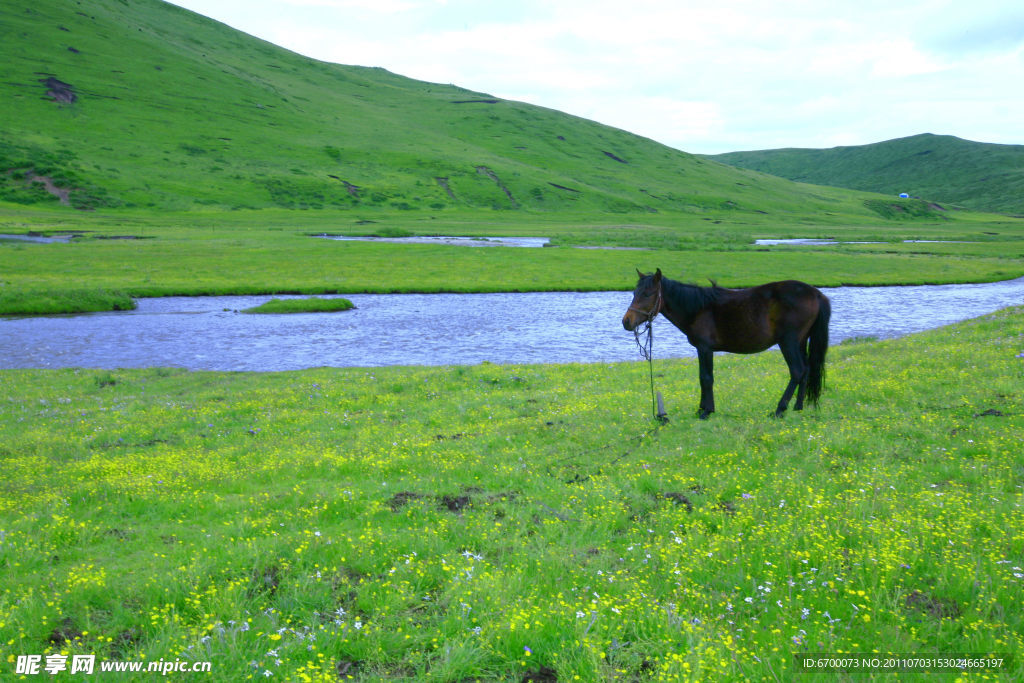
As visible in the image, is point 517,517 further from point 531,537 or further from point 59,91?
point 59,91

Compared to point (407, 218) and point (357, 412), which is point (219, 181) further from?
point (357, 412)

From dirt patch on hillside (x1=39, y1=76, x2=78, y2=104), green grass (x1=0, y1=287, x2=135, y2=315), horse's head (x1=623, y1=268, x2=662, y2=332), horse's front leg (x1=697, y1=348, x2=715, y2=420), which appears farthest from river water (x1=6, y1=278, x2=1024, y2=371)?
dirt patch on hillside (x1=39, y1=76, x2=78, y2=104)

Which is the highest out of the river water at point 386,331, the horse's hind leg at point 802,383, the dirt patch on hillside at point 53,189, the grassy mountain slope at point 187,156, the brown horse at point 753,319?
the grassy mountain slope at point 187,156

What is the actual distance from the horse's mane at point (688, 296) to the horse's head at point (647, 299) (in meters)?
0.29

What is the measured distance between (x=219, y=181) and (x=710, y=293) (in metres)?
156

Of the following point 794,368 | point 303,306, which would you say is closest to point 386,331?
point 303,306

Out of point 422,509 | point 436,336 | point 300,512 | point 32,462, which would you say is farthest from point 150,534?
point 436,336

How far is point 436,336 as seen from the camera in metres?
35.0

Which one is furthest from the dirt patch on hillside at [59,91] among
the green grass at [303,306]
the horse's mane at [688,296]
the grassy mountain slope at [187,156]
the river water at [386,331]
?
the horse's mane at [688,296]

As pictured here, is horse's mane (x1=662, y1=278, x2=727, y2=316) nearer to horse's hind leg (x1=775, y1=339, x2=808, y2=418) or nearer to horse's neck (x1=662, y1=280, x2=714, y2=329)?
horse's neck (x1=662, y1=280, x2=714, y2=329)

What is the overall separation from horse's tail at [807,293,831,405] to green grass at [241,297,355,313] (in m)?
34.9

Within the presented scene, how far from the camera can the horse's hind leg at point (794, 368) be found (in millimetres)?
13320

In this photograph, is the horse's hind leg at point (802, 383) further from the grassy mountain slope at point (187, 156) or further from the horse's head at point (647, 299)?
the grassy mountain slope at point (187, 156)

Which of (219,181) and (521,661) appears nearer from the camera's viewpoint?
(521,661)
